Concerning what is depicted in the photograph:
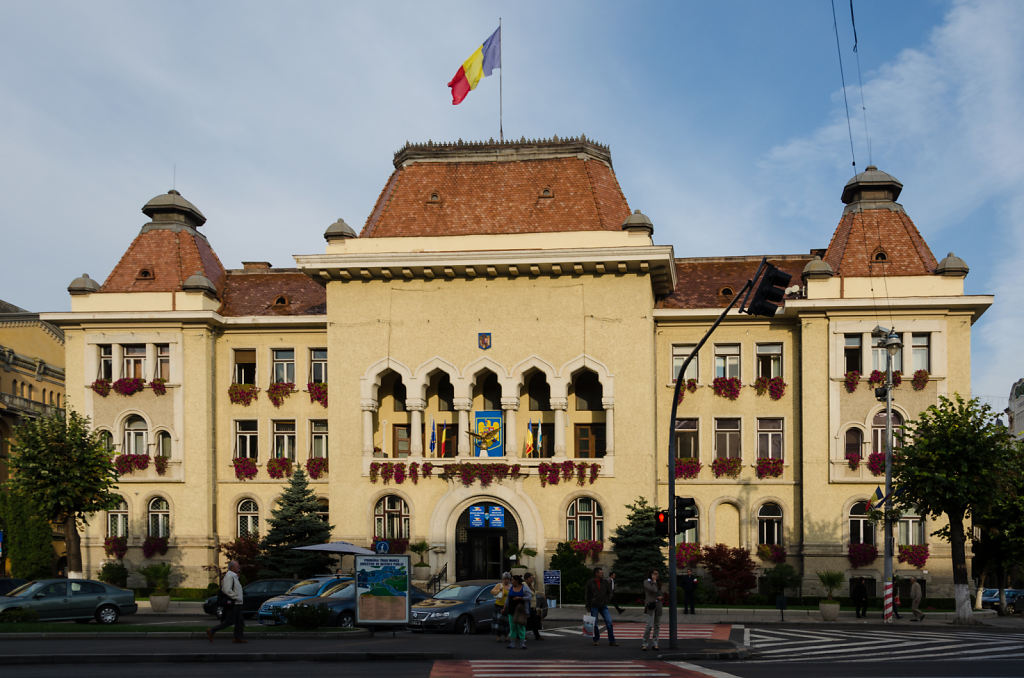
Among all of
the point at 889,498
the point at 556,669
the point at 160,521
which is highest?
the point at 889,498

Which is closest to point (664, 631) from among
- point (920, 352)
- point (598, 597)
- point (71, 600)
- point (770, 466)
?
point (598, 597)

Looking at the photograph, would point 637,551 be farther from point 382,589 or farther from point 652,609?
point 382,589

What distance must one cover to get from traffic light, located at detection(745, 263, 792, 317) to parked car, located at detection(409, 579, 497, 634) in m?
12.2

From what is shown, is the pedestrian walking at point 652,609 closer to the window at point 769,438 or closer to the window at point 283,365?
the window at point 769,438

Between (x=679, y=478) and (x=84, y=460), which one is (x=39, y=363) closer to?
(x=84, y=460)

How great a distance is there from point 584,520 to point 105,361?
71.5 feet

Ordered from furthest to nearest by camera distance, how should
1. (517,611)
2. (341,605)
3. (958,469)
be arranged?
(958,469), (341,605), (517,611)

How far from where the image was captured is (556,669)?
75.0 feet

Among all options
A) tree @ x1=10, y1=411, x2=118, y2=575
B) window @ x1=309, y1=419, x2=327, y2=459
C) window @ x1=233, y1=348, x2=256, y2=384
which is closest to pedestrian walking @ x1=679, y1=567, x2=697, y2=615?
window @ x1=309, y1=419, x2=327, y2=459

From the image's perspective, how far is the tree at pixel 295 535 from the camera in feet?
141

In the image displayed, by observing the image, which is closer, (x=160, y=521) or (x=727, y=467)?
(x=727, y=467)

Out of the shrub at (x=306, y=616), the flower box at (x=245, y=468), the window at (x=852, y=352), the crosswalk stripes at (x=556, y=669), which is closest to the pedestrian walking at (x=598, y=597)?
the crosswalk stripes at (x=556, y=669)

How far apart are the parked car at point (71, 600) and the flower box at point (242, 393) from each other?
15.6m

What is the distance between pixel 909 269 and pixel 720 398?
9.22 m
